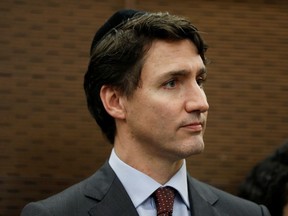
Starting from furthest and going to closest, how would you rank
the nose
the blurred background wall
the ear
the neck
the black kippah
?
the blurred background wall → the black kippah → the ear → the neck → the nose

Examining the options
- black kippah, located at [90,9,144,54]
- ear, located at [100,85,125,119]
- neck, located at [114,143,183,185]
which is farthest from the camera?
black kippah, located at [90,9,144,54]

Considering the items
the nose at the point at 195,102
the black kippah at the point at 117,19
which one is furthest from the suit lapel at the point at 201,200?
the black kippah at the point at 117,19

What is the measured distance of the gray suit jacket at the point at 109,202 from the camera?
2559 millimetres

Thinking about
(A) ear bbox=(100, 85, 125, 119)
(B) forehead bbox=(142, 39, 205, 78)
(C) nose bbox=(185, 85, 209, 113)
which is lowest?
(A) ear bbox=(100, 85, 125, 119)

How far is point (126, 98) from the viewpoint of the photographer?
271 centimetres

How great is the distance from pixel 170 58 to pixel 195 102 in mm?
208

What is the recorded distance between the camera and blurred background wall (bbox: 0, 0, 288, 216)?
16.4ft

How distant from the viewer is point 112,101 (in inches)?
109

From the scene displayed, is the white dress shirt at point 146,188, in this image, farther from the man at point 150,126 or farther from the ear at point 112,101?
the ear at point 112,101

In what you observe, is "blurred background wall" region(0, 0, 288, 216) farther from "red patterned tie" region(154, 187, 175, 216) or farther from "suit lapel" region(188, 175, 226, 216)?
"red patterned tie" region(154, 187, 175, 216)

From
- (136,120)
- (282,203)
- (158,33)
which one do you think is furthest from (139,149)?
(282,203)

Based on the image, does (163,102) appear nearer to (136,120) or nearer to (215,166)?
(136,120)

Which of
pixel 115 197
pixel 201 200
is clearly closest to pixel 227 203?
pixel 201 200

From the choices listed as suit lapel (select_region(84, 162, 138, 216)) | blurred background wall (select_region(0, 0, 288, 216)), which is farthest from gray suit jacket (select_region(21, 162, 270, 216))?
blurred background wall (select_region(0, 0, 288, 216))
